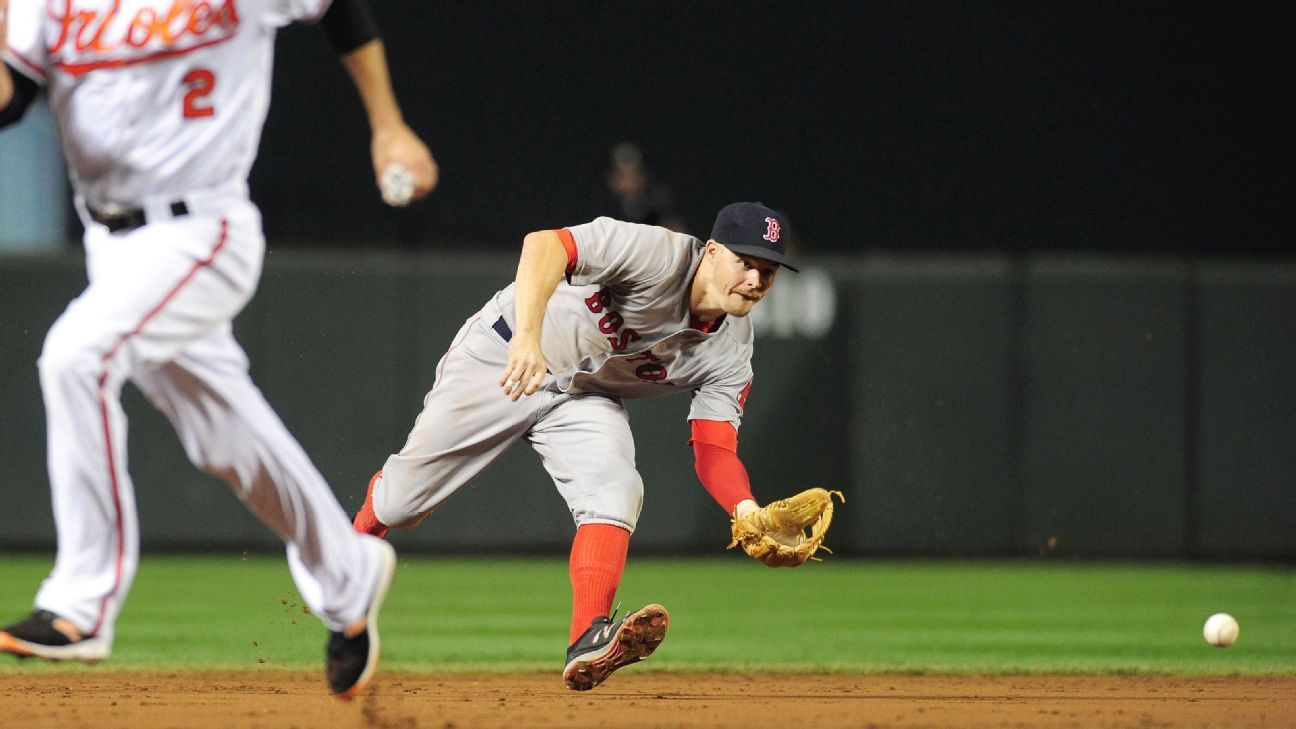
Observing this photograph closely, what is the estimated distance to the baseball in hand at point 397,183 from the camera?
3682 millimetres

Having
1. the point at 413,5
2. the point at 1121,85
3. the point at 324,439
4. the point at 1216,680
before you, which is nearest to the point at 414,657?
the point at 1216,680

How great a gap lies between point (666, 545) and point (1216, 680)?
4730 mm

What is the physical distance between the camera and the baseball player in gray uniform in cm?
505

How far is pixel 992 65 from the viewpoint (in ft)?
41.7

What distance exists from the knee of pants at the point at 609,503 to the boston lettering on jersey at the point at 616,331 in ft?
1.12

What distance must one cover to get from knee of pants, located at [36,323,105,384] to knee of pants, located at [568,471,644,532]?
195 cm

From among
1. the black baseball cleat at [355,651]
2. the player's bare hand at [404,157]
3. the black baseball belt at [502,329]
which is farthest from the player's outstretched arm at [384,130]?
the black baseball belt at [502,329]

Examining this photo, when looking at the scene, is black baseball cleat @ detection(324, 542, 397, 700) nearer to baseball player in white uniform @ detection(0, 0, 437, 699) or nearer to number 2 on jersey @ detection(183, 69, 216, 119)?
baseball player in white uniform @ detection(0, 0, 437, 699)

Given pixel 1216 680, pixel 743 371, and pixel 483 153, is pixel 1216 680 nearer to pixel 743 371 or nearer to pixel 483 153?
pixel 743 371

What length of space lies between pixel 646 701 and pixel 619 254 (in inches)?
53.1

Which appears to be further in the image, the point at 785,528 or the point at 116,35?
the point at 785,528

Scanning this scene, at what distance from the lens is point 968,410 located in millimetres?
10453

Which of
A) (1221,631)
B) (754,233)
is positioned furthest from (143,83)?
(1221,631)

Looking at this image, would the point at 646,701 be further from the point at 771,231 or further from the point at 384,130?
the point at 384,130
